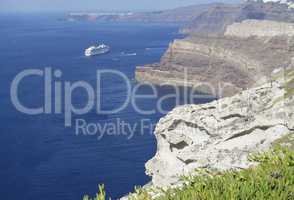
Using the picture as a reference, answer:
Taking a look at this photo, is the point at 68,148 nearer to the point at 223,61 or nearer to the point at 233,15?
the point at 223,61

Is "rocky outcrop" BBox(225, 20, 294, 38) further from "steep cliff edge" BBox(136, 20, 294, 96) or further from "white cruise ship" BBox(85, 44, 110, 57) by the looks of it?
"white cruise ship" BBox(85, 44, 110, 57)

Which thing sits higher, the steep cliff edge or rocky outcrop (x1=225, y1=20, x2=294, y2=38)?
rocky outcrop (x1=225, y1=20, x2=294, y2=38)

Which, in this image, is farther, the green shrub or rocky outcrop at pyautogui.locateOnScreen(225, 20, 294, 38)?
rocky outcrop at pyautogui.locateOnScreen(225, 20, 294, 38)

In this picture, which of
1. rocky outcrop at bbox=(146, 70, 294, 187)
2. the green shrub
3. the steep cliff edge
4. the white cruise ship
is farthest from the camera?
the white cruise ship

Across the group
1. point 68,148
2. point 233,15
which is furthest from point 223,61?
point 233,15

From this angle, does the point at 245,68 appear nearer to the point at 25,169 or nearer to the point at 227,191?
the point at 25,169

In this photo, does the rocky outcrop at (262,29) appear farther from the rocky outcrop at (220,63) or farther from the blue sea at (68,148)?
the blue sea at (68,148)

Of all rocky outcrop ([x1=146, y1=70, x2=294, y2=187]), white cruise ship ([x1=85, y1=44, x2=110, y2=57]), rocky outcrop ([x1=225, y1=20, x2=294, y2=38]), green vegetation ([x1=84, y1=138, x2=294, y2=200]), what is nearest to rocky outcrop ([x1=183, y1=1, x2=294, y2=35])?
rocky outcrop ([x1=225, y1=20, x2=294, y2=38])
